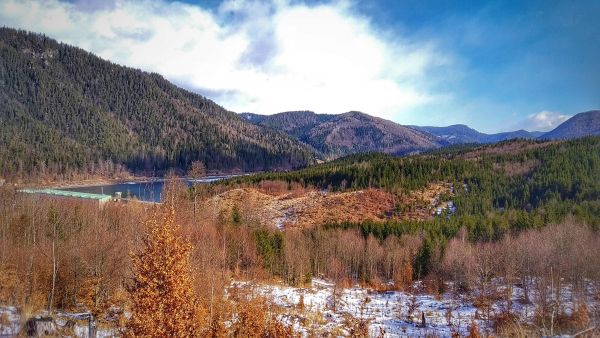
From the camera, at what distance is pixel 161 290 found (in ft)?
44.0

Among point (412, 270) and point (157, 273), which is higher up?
point (157, 273)

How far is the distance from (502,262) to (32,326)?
4543 centimetres

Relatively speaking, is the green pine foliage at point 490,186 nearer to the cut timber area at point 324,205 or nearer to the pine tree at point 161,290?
the cut timber area at point 324,205

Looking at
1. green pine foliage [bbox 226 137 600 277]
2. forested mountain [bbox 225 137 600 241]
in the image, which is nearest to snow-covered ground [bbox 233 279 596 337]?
green pine foliage [bbox 226 137 600 277]

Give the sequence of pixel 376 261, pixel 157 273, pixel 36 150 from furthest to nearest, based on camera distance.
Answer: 1. pixel 36 150
2. pixel 376 261
3. pixel 157 273

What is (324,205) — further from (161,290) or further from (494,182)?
(161,290)

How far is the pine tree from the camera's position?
12961mm

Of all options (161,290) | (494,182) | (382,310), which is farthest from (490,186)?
(161,290)

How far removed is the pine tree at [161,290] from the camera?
1296 cm

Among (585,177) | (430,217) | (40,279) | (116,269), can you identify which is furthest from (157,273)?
(585,177)

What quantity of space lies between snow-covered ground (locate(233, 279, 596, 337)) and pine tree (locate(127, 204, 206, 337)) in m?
14.6

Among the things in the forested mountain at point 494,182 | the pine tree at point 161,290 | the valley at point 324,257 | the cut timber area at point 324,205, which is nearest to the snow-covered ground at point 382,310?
the valley at point 324,257

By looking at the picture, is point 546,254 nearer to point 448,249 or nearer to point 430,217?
point 448,249

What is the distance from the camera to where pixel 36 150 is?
560 feet
